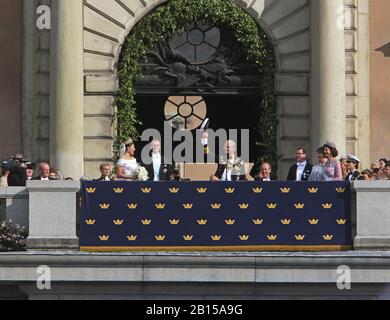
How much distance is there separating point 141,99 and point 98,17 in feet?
7.29

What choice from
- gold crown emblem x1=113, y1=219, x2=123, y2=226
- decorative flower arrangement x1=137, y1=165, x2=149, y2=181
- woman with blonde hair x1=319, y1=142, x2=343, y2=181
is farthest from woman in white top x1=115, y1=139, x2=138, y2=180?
woman with blonde hair x1=319, y1=142, x2=343, y2=181

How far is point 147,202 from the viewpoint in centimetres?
2928

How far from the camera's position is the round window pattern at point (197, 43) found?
131 feet

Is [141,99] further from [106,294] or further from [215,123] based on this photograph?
[106,294]

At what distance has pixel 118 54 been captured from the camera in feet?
129

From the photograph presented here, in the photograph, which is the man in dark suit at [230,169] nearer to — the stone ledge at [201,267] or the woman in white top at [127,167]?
the woman in white top at [127,167]

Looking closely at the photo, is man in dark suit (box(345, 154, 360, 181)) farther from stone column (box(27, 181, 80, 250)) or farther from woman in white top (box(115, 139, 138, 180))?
stone column (box(27, 181, 80, 250))

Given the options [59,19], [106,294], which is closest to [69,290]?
[106,294]

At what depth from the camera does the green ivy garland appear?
39188mm

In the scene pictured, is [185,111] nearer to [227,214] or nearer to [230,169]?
[230,169]

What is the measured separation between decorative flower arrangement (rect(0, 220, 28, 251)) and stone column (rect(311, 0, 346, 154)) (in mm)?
10739

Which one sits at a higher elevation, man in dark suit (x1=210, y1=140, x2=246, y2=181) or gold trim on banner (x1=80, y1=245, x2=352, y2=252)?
man in dark suit (x1=210, y1=140, x2=246, y2=181)

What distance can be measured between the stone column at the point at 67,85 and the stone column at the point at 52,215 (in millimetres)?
9051

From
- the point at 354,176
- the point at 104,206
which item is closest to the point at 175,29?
the point at 354,176
